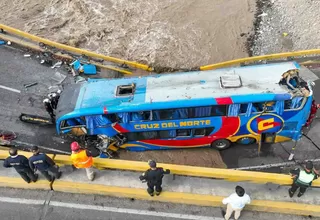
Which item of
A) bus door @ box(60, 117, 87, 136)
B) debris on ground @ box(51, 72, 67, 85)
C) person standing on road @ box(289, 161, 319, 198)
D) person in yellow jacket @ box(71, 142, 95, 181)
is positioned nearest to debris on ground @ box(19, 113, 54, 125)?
bus door @ box(60, 117, 87, 136)

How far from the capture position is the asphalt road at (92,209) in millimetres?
8305

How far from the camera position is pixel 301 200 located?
826cm

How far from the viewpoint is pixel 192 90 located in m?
10.9

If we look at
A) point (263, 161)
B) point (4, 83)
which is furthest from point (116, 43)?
point (263, 161)

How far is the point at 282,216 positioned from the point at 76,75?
10.2m

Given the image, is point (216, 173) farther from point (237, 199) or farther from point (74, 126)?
point (74, 126)

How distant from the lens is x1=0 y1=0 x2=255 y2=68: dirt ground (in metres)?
18.5

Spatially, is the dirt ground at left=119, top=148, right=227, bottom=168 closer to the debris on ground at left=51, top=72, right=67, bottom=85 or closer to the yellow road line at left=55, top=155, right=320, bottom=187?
the yellow road line at left=55, top=155, right=320, bottom=187

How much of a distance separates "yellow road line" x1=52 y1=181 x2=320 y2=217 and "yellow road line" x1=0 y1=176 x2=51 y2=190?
0.76 feet

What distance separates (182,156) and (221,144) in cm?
136

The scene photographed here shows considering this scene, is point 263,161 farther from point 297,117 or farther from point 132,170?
point 132,170

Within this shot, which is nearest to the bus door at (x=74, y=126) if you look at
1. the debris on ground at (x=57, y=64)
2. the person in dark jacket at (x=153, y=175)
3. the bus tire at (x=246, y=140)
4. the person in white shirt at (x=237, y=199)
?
the person in dark jacket at (x=153, y=175)

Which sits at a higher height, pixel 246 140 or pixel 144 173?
pixel 144 173

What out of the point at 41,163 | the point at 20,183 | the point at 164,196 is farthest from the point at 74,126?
the point at 164,196
